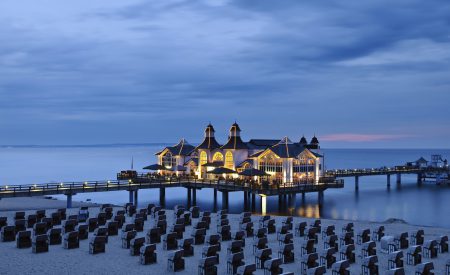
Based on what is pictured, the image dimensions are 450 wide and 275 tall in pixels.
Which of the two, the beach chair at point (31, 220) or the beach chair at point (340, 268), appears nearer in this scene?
the beach chair at point (340, 268)

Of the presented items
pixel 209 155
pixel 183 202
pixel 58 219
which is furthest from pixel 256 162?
pixel 58 219

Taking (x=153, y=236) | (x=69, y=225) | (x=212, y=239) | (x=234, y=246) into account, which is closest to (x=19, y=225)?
(x=69, y=225)

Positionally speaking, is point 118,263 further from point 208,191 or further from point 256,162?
point 208,191

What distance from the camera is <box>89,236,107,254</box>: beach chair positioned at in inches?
745

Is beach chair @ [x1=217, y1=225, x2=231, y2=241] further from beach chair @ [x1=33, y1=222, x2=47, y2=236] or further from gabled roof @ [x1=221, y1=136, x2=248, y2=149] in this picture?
gabled roof @ [x1=221, y1=136, x2=248, y2=149]

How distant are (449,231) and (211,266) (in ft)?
56.0

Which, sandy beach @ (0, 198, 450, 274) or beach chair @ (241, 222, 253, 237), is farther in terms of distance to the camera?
beach chair @ (241, 222, 253, 237)

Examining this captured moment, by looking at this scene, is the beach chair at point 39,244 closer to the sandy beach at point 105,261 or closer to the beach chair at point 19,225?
the sandy beach at point 105,261

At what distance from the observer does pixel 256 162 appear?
2053 inches

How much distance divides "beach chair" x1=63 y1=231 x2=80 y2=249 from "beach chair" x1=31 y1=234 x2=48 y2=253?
0.82 metres

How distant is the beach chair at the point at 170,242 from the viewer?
19.8 meters

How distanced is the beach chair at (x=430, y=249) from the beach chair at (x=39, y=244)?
14.2 m

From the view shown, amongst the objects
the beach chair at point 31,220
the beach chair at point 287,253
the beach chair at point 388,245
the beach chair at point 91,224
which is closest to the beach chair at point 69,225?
the beach chair at point 91,224

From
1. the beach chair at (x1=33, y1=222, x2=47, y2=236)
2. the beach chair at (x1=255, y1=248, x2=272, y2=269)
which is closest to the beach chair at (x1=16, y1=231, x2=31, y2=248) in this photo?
the beach chair at (x1=33, y1=222, x2=47, y2=236)
